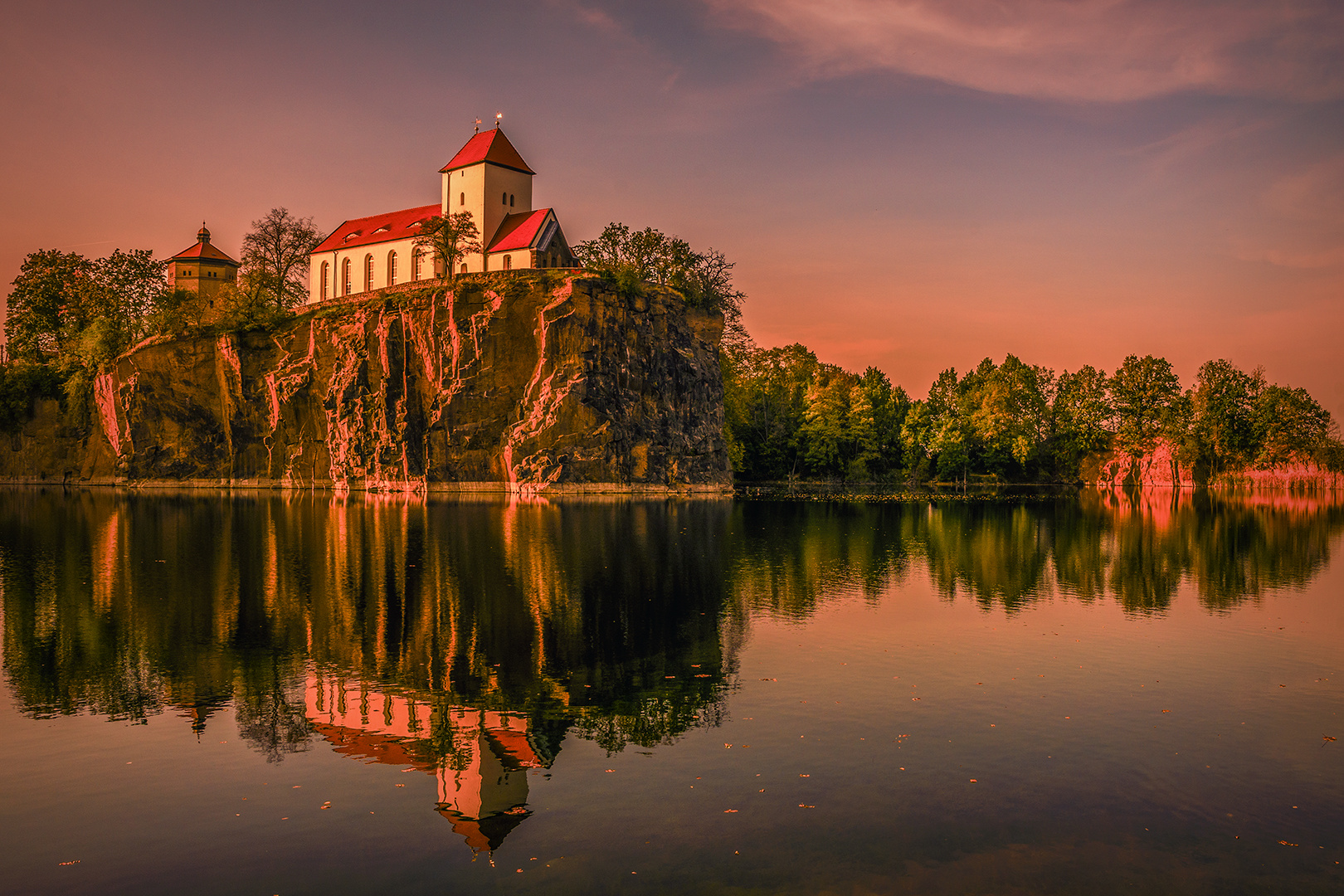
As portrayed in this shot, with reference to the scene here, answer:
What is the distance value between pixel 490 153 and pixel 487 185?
319cm

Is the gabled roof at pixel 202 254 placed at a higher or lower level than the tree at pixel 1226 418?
higher

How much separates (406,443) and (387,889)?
2981 inches

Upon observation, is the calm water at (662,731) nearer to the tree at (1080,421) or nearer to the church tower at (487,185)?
the church tower at (487,185)

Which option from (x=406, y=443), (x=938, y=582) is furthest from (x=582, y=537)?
(x=406, y=443)

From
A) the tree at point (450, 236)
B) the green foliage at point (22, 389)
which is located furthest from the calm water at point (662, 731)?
the green foliage at point (22, 389)

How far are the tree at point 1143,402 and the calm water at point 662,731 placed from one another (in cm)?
10507

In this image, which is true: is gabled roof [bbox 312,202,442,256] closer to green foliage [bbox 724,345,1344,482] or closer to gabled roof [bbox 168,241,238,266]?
gabled roof [bbox 168,241,238,266]

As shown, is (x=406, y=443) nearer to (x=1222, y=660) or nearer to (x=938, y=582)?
(x=938, y=582)

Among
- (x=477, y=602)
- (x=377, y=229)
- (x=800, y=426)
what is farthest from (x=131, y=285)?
(x=477, y=602)

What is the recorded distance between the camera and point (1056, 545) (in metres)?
37.5

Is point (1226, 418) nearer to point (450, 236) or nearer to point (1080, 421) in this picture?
point (1080, 421)

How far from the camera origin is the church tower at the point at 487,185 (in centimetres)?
8688

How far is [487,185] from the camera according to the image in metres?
86.6

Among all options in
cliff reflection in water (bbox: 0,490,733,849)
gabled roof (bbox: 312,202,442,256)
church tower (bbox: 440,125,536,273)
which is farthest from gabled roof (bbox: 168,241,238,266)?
cliff reflection in water (bbox: 0,490,733,849)
